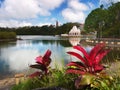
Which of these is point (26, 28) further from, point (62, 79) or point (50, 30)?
point (62, 79)

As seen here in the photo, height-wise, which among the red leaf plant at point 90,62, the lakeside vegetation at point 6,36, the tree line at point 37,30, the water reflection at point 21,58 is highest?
the tree line at point 37,30

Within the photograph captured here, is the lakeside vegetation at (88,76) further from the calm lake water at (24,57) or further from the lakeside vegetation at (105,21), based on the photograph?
the lakeside vegetation at (105,21)

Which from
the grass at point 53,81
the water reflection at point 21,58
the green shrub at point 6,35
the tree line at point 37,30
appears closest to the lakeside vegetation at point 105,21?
the water reflection at point 21,58

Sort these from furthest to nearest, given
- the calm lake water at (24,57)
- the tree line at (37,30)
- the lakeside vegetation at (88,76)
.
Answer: the tree line at (37,30)
the calm lake water at (24,57)
the lakeside vegetation at (88,76)

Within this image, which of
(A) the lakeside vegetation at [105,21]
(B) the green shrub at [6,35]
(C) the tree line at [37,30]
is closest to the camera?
(A) the lakeside vegetation at [105,21]

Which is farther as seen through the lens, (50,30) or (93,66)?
(50,30)

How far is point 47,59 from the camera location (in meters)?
3.17

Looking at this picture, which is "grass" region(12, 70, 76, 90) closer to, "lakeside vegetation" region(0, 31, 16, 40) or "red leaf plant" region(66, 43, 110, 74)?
"red leaf plant" region(66, 43, 110, 74)

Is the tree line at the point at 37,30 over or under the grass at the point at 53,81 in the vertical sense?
over

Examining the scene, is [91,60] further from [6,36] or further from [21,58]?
[6,36]

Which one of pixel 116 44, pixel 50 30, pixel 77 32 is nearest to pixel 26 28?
pixel 50 30

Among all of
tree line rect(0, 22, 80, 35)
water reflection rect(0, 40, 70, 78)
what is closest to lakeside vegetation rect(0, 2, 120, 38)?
water reflection rect(0, 40, 70, 78)

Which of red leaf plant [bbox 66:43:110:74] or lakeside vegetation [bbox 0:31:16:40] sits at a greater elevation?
red leaf plant [bbox 66:43:110:74]

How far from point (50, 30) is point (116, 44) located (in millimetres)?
112632
